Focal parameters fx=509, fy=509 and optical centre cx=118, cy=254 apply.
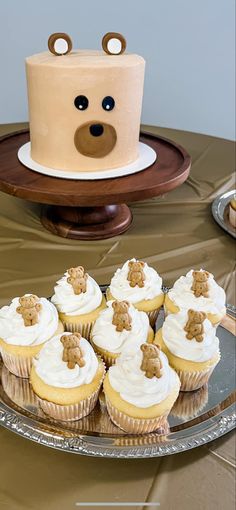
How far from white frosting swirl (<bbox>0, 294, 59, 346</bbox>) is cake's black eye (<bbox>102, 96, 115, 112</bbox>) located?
590 mm

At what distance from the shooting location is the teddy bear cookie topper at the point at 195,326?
0.79m

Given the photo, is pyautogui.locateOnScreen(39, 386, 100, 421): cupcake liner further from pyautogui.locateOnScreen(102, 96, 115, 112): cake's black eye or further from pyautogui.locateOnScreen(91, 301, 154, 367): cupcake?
pyautogui.locateOnScreen(102, 96, 115, 112): cake's black eye

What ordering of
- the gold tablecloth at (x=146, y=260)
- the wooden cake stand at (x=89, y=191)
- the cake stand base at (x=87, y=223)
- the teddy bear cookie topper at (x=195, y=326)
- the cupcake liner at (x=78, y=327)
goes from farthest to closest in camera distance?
the cake stand base at (x=87, y=223)
the wooden cake stand at (x=89, y=191)
the cupcake liner at (x=78, y=327)
the teddy bear cookie topper at (x=195, y=326)
the gold tablecloth at (x=146, y=260)

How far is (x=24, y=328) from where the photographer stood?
0.81m

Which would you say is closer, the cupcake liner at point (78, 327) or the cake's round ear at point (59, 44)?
the cupcake liner at point (78, 327)

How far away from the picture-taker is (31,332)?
81 centimetres

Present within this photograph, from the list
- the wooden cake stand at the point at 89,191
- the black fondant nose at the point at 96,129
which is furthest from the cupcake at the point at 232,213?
the black fondant nose at the point at 96,129

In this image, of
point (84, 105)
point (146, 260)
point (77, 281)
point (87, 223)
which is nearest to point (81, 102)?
point (84, 105)

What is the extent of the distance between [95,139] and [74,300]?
0.51 metres

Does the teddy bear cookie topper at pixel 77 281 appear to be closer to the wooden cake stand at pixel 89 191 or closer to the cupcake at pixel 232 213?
the wooden cake stand at pixel 89 191

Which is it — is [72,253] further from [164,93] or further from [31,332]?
[164,93]

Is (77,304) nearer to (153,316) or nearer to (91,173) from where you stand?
(153,316)

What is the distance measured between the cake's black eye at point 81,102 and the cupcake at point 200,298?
0.53m

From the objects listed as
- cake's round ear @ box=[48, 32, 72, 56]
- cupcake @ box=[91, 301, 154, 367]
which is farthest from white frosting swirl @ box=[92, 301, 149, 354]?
cake's round ear @ box=[48, 32, 72, 56]
